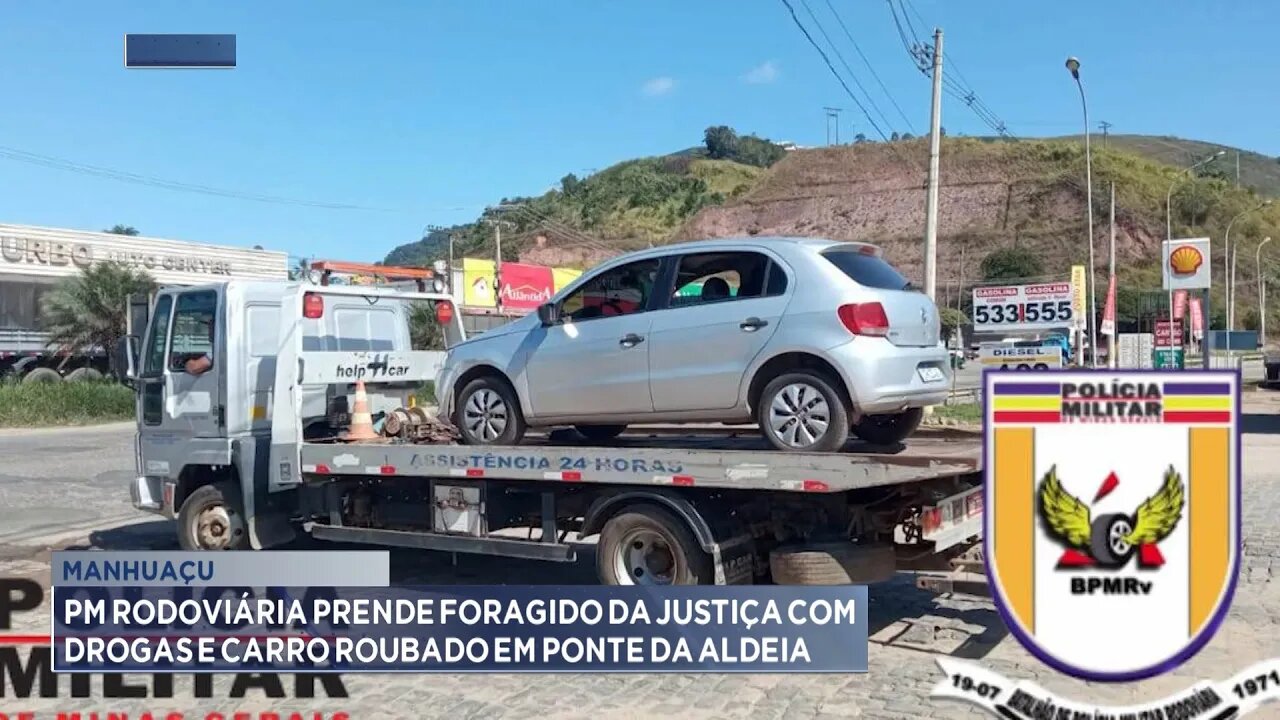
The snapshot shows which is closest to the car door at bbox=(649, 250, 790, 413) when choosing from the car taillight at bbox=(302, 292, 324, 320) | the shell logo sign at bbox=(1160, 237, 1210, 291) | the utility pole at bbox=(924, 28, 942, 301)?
the car taillight at bbox=(302, 292, 324, 320)

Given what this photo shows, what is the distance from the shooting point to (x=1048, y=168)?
91000mm

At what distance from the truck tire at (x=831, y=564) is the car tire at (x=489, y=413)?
93.2 inches


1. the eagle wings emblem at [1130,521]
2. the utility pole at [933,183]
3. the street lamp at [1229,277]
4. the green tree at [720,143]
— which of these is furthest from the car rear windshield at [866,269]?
the green tree at [720,143]

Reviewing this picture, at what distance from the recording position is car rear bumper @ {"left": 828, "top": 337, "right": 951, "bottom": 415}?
657 cm

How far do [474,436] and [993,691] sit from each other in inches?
217

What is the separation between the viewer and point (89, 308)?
102ft

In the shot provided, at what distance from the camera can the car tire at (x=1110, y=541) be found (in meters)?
3.02

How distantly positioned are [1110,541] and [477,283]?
133 feet

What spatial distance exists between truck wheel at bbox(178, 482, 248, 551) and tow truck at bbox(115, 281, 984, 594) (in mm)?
16

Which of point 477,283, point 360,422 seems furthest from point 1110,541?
point 477,283

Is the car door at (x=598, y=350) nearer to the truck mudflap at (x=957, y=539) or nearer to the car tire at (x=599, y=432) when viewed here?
the car tire at (x=599, y=432)

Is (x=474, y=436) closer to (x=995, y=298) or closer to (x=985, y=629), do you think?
(x=985, y=629)

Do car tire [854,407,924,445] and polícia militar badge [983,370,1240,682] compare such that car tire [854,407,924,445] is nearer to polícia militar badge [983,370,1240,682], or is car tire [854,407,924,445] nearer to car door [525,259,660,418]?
car door [525,259,660,418]

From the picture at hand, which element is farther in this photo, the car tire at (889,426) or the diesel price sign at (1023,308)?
the diesel price sign at (1023,308)
